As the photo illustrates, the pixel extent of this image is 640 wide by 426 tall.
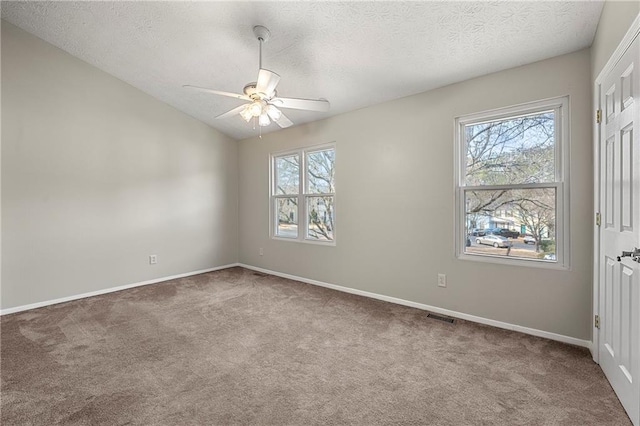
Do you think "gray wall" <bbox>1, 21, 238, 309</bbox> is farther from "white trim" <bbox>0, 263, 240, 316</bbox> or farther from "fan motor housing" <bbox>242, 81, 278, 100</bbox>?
→ "fan motor housing" <bbox>242, 81, 278, 100</bbox>

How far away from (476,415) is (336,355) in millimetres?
1024

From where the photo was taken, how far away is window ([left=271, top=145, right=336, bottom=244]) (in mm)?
4352

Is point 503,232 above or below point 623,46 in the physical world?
below

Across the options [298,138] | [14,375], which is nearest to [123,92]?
[298,138]

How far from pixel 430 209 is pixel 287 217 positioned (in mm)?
2469

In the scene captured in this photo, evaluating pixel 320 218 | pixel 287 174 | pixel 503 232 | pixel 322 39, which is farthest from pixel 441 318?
pixel 287 174

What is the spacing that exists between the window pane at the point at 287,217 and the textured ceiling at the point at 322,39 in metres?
1.71

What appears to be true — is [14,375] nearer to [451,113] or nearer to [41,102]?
[41,102]

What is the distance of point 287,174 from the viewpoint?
16.3 feet

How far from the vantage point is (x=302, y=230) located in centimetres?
466

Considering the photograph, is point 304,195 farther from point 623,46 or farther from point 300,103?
point 623,46

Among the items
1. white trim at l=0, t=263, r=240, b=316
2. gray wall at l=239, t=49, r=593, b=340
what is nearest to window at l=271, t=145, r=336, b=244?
gray wall at l=239, t=49, r=593, b=340

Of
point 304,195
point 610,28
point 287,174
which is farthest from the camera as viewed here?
point 287,174

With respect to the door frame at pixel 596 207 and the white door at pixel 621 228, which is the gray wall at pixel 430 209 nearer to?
the door frame at pixel 596 207
